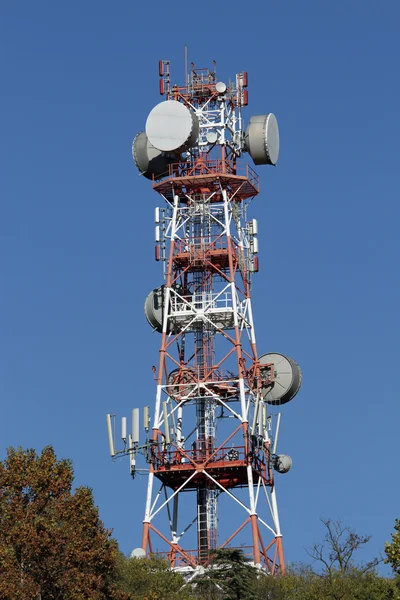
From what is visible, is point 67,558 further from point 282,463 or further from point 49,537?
point 282,463

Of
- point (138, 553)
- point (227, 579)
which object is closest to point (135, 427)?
point (138, 553)

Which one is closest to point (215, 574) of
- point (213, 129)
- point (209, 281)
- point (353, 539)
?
point (353, 539)

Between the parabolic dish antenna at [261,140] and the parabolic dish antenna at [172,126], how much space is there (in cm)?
387

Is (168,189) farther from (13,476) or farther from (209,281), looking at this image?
(13,476)

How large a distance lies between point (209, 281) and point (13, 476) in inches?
1257

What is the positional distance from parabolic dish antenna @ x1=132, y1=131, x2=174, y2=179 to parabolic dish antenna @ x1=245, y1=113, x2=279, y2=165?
4938mm

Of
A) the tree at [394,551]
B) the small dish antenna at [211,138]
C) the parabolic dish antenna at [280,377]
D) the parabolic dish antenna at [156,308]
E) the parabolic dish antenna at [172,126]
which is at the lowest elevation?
the tree at [394,551]

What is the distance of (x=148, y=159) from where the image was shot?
412 ft

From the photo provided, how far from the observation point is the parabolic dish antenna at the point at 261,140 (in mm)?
123250

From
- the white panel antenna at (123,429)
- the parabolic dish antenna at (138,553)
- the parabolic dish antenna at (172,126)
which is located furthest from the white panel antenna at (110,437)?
the parabolic dish antenna at (172,126)

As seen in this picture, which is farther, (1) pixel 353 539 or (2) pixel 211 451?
(2) pixel 211 451

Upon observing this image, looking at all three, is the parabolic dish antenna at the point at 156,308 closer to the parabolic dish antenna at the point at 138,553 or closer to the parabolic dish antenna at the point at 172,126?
the parabolic dish antenna at the point at 172,126

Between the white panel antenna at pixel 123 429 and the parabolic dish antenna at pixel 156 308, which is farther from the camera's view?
the parabolic dish antenna at pixel 156 308

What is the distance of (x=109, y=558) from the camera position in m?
95.3
